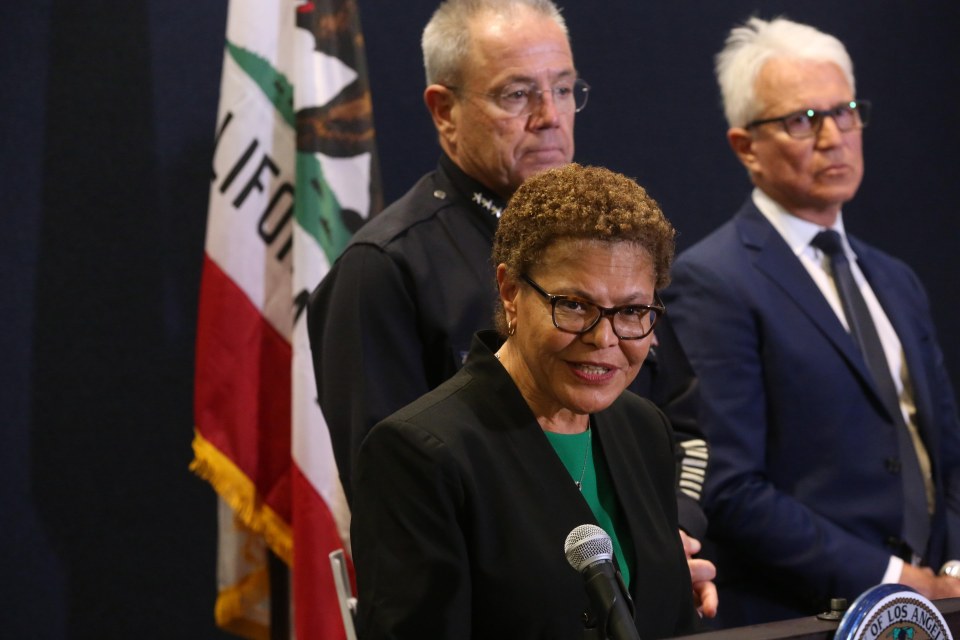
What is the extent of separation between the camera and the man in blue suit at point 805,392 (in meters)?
2.73

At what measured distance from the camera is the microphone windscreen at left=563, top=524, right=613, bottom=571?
1.28m

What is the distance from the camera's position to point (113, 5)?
10.6ft

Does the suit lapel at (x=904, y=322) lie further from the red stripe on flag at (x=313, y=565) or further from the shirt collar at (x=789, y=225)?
the red stripe on flag at (x=313, y=565)

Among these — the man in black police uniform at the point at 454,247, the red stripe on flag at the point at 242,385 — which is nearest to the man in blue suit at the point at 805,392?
the man in black police uniform at the point at 454,247

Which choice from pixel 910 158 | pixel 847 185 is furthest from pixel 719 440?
pixel 910 158

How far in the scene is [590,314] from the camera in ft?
5.37

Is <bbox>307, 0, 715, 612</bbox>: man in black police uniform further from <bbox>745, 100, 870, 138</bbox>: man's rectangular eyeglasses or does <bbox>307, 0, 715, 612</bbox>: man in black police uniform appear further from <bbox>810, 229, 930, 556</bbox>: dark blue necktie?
<bbox>745, 100, 870, 138</bbox>: man's rectangular eyeglasses

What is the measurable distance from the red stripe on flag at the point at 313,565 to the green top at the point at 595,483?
4.11 feet

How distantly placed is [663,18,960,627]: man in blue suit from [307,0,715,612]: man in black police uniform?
0.36m

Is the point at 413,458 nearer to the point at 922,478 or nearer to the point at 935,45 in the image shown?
the point at 922,478

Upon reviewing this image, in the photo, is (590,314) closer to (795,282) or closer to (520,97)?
(520,97)

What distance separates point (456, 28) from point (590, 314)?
3.06 ft

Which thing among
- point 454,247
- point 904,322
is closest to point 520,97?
point 454,247

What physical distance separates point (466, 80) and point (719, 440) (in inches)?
38.3
